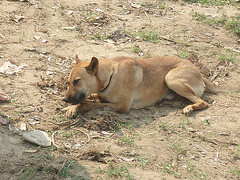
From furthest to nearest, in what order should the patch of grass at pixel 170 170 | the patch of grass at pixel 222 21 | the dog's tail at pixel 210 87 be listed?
the patch of grass at pixel 222 21
the dog's tail at pixel 210 87
the patch of grass at pixel 170 170

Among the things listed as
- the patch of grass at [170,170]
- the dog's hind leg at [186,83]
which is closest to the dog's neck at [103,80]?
the dog's hind leg at [186,83]

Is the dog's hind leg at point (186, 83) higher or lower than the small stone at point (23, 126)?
higher

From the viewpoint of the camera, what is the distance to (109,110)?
6258 millimetres

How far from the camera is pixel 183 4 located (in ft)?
36.3

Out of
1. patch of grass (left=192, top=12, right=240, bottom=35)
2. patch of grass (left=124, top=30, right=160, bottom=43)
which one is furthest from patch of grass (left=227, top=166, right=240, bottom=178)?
patch of grass (left=192, top=12, right=240, bottom=35)

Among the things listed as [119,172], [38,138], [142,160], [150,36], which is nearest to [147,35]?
[150,36]

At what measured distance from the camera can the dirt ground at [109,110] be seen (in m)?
4.88

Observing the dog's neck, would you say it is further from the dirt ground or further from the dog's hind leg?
the dog's hind leg

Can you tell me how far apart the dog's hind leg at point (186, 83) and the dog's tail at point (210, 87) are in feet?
0.84

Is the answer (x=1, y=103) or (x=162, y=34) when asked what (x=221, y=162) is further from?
(x=162, y=34)

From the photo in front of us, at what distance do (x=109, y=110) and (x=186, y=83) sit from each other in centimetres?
183

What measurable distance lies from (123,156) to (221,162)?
1579 mm

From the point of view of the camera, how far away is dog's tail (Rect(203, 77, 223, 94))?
24.0 feet

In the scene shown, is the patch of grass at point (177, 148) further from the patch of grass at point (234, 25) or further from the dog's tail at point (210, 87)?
the patch of grass at point (234, 25)
